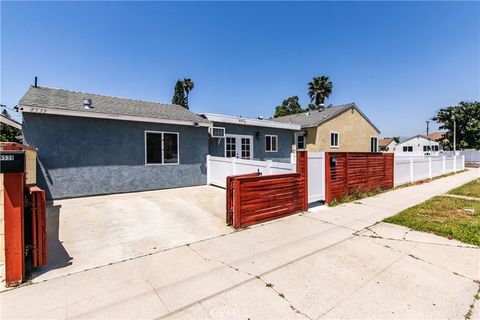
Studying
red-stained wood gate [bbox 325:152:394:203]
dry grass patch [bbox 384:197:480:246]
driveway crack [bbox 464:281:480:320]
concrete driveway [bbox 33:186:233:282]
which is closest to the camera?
driveway crack [bbox 464:281:480:320]

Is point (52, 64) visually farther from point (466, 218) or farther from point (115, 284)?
point (466, 218)

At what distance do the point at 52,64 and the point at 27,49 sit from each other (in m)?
0.94

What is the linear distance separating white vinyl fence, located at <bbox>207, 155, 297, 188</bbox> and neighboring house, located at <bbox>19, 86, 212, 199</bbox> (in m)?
0.52

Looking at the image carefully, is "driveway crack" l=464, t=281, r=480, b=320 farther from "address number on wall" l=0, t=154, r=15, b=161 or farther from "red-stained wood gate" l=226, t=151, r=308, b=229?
"address number on wall" l=0, t=154, r=15, b=161

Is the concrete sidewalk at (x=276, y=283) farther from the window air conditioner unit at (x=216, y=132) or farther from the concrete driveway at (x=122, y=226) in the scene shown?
the window air conditioner unit at (x=216, y=132)

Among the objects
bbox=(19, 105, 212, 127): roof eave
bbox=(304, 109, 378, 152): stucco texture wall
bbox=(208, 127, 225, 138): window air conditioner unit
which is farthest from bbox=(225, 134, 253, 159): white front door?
bbox=(304, 109, 378, 152): stucco texture wall

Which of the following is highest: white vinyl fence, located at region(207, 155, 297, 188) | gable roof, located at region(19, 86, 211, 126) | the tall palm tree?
the tall palm tree

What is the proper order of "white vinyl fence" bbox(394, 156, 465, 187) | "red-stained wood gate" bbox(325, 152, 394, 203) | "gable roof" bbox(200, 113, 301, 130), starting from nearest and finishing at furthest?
"red-stained wood gate" bbox(325, 152, 394, 203)
"gable roof" bbox(200, 113, 301, 130)
"white vinyl fence" bbox(394, 156, 465, 187)

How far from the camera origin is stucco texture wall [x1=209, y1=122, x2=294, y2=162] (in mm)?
12094

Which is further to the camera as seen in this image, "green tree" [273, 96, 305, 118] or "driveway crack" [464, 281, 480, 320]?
"green tree" [273, 96, 305, 118]

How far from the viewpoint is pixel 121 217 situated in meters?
6.07

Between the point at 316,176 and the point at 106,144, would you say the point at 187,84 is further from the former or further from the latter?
the point at 316,176

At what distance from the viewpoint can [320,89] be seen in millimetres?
37000

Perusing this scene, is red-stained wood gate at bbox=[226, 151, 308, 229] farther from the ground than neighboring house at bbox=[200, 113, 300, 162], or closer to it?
closer to it
